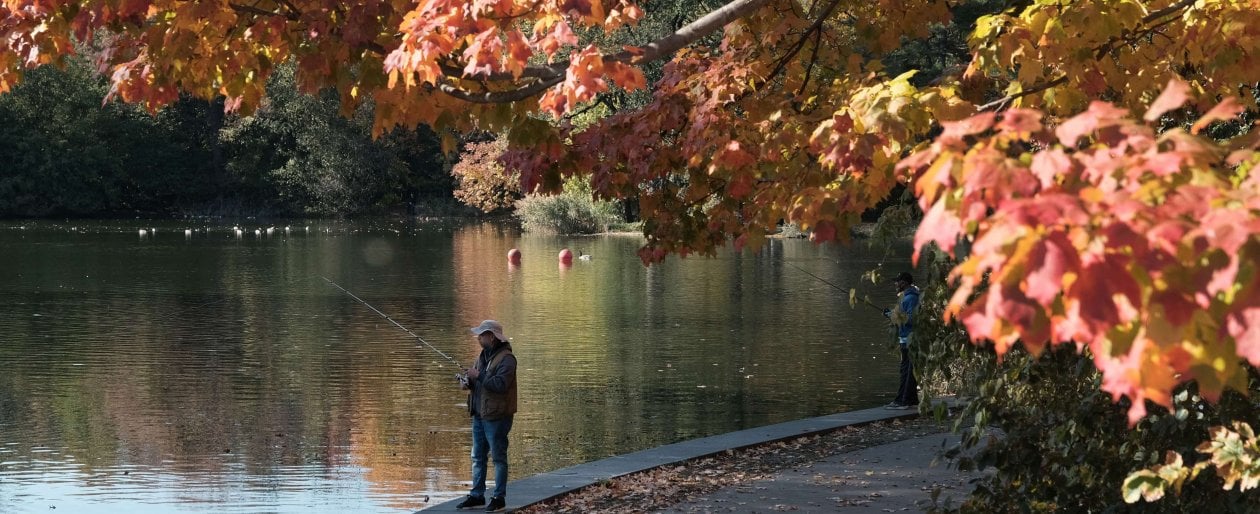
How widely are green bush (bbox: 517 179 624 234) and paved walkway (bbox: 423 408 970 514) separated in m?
52.2

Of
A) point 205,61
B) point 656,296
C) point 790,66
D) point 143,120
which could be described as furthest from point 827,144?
point 143,120

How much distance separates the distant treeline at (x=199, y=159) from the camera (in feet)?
274

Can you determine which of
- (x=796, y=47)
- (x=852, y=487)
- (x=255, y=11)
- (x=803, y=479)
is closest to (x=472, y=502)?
(x=803, y=479)

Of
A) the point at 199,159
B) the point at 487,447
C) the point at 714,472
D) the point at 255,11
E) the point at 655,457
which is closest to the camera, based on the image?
the point at 255,11

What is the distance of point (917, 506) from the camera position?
9.85 metres

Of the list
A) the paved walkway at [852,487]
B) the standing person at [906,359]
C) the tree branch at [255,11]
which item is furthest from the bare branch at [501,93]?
the standing person at [906,359]

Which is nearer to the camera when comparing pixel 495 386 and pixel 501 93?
pixel 501 93

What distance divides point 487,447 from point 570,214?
54.9 metres

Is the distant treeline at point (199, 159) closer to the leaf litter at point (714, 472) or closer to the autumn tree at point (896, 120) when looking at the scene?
the leaf litter at point (714, 472)

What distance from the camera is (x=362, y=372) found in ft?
63.7

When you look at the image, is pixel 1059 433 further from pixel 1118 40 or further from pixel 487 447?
pixel 487 447

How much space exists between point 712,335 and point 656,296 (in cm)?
777

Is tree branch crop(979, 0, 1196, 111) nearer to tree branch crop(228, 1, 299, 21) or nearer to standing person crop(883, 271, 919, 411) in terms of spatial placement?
tree branch crop(228, 1, 299, 21)

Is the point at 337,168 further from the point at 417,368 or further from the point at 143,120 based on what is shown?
the point at 417,368
